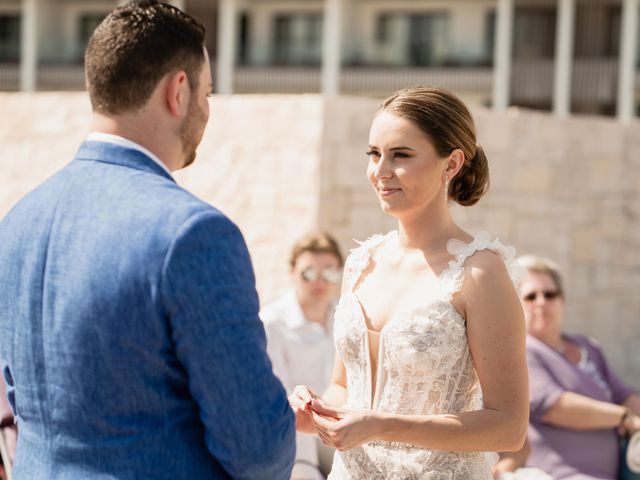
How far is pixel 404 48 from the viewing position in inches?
1261

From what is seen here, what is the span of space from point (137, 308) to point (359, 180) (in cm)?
567

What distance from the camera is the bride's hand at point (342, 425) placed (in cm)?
220

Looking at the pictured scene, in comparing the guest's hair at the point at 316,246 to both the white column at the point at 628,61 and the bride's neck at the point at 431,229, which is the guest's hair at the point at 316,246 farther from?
the white column at the point at 628,61

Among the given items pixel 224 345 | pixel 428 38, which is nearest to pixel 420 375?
pixel 224 345

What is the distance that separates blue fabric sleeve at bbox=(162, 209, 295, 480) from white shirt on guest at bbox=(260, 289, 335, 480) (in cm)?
322

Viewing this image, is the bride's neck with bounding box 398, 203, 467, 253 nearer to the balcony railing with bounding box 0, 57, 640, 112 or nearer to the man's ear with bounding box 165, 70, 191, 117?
the man's ear with bounding box 165, 70, 191, 117

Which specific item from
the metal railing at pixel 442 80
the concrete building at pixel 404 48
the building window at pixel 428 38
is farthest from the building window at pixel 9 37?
the building window at pixel 428 38

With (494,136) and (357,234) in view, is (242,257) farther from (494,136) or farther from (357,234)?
(494,136)

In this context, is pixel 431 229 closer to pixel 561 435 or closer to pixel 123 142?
pixel 123 142

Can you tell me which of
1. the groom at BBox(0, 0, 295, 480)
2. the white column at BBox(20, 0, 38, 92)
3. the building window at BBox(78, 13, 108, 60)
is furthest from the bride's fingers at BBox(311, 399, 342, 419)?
the building window at BBox(78, 13, 108, 60)

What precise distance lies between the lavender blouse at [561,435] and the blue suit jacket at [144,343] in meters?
2.88

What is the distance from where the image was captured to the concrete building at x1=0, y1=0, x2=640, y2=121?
30.1 meters

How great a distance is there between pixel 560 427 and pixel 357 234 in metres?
3.04

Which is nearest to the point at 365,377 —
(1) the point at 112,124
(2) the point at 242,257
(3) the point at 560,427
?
(2) the point at 242,257
